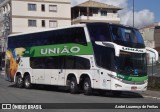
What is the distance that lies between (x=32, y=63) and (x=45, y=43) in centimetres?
232

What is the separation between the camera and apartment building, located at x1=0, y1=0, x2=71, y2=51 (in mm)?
74225

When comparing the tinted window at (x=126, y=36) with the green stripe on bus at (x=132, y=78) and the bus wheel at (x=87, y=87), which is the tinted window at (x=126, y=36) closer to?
the green stripe on bus at (x=132, y=78)

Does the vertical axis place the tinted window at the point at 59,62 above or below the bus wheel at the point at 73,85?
above

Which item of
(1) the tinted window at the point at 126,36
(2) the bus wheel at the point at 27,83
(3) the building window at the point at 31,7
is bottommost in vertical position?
(2) the bus wheel at the point at 27,83

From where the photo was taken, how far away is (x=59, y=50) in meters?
25.9

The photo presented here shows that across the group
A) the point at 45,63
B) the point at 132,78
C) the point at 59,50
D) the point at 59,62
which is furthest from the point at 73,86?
the point at 132,78

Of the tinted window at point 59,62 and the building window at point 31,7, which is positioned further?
the building window at point 31,7

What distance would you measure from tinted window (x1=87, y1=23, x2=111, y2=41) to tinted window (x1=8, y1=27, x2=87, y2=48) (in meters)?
Answer: 0.69

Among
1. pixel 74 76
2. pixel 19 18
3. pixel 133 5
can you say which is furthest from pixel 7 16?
pixel 74 76

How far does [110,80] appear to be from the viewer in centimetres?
2217

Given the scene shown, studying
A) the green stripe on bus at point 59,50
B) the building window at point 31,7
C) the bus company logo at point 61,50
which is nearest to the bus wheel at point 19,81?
the green stripe on bus at point 59,50

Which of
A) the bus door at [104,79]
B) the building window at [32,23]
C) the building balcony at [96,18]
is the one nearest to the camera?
the bus door at [104,79]

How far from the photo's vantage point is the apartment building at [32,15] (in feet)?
244

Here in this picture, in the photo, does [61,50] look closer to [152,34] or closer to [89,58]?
[89,58]
